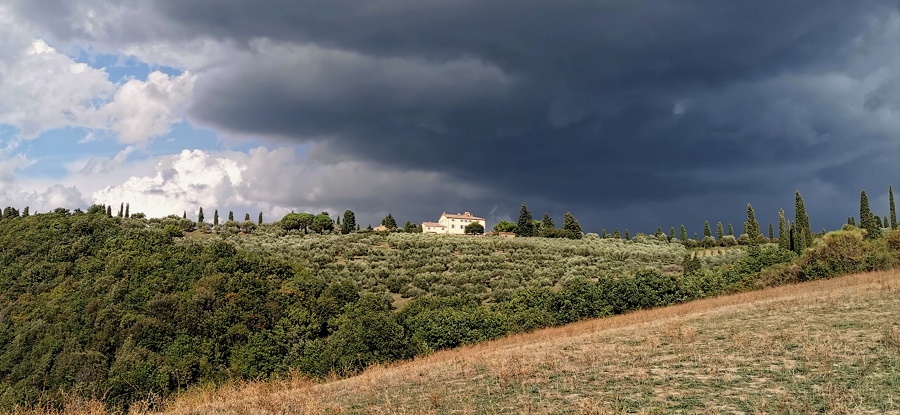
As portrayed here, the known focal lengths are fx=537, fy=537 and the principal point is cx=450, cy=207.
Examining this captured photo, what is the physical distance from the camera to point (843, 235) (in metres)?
50.0

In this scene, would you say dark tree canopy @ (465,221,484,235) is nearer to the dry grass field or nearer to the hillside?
the hillside

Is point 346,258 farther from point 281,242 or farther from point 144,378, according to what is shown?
point 144,378

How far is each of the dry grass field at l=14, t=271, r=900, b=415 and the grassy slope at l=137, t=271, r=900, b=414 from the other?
0.11 feet

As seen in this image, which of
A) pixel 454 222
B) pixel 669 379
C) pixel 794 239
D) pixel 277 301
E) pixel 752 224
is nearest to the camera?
pixel 669 379

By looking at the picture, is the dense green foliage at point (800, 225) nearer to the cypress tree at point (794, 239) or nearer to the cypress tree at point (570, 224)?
the cypress tree at point (794, 239)

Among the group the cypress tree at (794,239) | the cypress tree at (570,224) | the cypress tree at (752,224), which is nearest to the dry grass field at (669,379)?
the cypress tree at (794,239)

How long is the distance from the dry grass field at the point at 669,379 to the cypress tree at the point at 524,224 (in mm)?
113567

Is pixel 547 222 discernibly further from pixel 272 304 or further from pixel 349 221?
pixel 272 304

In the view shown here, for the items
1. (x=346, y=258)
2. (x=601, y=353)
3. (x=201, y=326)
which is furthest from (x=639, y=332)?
(x=346, y=258)

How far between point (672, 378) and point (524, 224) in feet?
412

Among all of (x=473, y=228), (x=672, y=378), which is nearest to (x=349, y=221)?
(x=473, y=228)

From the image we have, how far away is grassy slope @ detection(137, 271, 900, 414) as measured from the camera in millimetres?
10898

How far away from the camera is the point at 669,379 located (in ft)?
43.4

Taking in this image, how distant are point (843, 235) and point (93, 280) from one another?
8575cm
